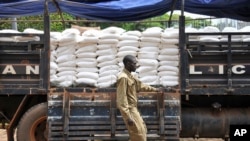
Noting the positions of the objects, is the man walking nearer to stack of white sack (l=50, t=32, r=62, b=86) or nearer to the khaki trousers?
the khaki trousers

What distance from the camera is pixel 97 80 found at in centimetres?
620

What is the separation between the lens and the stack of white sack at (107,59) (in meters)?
6.16

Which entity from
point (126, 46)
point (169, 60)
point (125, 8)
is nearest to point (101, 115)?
point (126, 46)

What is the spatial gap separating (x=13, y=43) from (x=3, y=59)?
0.91 ft

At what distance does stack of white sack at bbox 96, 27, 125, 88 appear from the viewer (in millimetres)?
6156

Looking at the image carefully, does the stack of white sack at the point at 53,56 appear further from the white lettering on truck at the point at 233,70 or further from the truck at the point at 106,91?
the white lettering on truck at the point at 233,70

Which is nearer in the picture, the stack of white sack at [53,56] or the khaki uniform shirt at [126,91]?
the khaki uniform shirt at [126,91]

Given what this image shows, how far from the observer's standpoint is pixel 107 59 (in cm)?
620

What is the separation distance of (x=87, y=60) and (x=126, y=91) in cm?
104

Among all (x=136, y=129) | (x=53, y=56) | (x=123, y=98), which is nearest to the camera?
(x=123, y=98)

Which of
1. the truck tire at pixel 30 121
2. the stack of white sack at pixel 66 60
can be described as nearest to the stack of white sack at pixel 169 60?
the stack of white sack at pixel 66 60

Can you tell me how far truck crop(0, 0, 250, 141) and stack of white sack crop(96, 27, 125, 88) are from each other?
0.43 ft

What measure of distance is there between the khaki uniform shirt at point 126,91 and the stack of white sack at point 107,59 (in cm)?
60

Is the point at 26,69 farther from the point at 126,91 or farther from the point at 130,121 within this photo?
the point at 130,121
